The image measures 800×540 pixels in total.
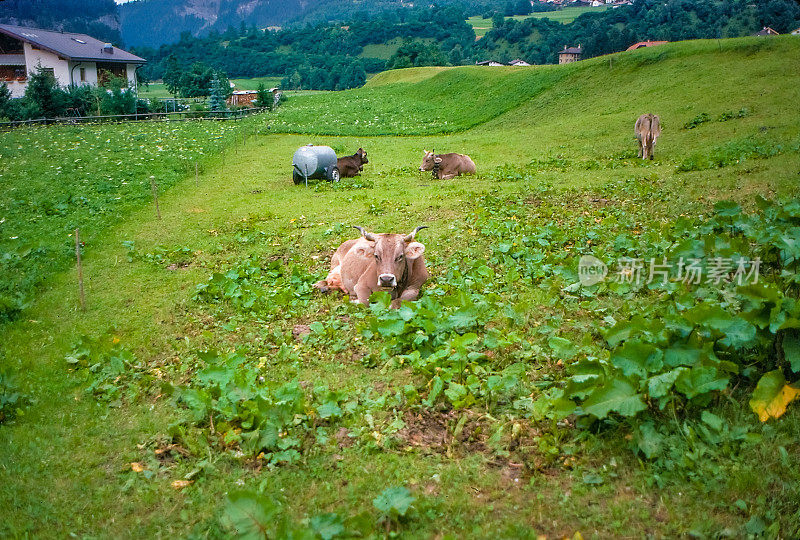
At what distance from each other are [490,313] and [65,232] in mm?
10765

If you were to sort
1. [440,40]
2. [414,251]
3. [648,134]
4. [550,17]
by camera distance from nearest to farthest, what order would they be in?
[414,251] → [648,134] → [440,40] → [550,17]

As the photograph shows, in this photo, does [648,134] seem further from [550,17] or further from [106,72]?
[550,17]

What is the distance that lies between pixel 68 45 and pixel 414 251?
220 feet

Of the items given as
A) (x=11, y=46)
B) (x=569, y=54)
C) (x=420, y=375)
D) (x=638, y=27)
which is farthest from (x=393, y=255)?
(x=569, y=54)

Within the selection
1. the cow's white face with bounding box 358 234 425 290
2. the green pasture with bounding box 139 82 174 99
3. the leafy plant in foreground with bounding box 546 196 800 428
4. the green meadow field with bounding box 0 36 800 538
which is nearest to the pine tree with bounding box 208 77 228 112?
the green pasture with bounding box 139 82 174 99

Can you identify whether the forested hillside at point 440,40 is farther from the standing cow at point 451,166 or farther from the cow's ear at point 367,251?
the cow's ear at point 367,251

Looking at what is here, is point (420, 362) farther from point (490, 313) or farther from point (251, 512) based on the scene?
point (251, 512)

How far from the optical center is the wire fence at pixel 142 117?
4300 cm

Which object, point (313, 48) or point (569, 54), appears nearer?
point (569, 54)

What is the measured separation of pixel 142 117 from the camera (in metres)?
49.2

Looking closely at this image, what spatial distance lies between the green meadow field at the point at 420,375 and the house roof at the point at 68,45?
51.5 m

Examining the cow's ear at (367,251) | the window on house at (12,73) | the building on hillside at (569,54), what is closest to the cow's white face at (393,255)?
the cow's ear at (367,251)

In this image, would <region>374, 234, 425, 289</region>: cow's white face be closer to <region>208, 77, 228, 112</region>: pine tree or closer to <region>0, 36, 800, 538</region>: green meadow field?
<region>0, 36, 800, 538</region>: green meadow field

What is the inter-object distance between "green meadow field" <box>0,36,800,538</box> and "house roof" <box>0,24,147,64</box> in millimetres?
51508
